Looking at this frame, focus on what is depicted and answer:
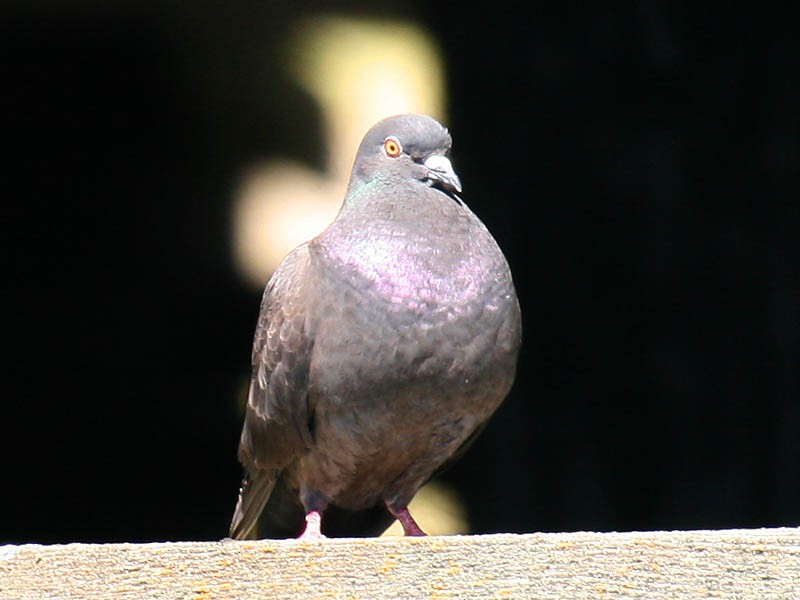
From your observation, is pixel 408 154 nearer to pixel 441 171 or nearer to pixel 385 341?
pixel 441 171

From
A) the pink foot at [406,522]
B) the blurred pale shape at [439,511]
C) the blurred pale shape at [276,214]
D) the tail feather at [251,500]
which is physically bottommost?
the blurred pale shape at [439,511]

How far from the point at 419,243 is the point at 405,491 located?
75cm

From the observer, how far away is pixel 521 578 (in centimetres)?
262

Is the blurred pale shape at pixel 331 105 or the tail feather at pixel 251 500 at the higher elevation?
the blurred pale shape at pixel 331 105

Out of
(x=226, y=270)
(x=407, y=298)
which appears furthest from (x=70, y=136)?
(x=407, y=298)

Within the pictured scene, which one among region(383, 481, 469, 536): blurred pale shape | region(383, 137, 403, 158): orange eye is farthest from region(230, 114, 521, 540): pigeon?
region(383, 481, 469, 536): blurred pale shape

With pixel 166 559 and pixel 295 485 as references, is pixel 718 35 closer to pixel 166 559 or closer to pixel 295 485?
pixel 295 485

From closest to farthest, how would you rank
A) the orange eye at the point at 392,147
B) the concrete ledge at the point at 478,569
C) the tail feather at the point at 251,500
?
the concrete ledge at the point at 478,569, the orange eye at the point at 392,147, the tail feather at the point at 251,500

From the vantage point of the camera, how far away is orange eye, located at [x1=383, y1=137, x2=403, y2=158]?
4.02 m

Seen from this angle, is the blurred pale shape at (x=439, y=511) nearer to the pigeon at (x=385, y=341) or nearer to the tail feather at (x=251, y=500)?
the tail feather at (x=251, y=500)

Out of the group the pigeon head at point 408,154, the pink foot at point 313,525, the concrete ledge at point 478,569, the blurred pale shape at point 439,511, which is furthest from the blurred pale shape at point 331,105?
the concrete ledge at point 478,569

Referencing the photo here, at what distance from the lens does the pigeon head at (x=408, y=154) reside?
156 inches

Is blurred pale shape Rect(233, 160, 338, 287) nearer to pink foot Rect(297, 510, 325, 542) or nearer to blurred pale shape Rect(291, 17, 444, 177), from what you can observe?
blurred pale shape Rect(291, 17, 444, 177)

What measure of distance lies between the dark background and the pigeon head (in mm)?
2262
